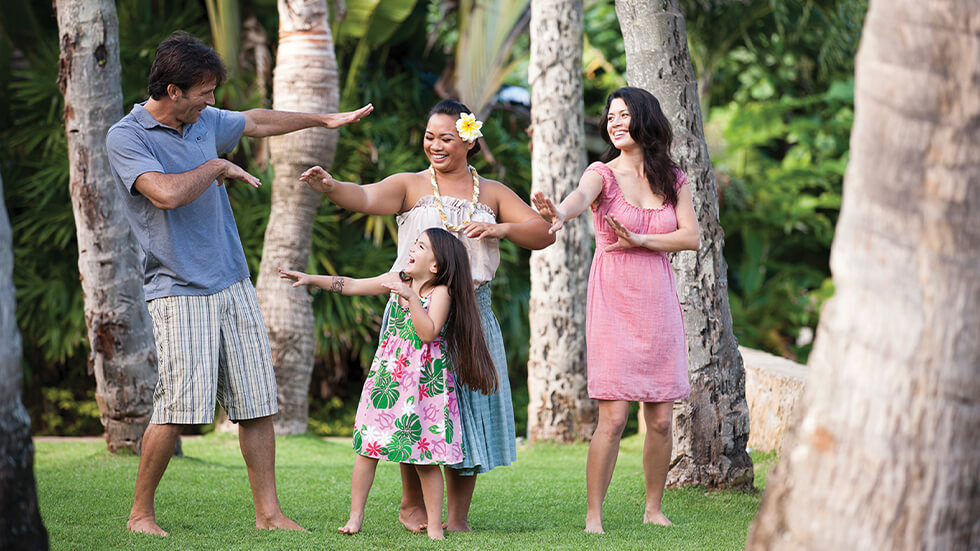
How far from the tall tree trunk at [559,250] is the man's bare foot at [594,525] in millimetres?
3144

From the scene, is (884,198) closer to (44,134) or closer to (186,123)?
(186,123)

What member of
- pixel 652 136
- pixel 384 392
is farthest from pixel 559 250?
pixel 384 392

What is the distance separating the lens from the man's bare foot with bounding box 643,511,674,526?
448 centimetres

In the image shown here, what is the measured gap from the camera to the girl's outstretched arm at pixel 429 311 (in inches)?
161

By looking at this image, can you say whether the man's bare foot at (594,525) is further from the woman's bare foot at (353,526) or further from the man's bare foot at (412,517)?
the woman's bare foot at (353,526)

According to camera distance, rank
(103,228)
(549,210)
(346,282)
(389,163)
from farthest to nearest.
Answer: (389,163)
(103,228)
(346,282)
(549,210)

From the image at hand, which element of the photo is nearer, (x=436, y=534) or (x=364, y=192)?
(x=436, y=534)

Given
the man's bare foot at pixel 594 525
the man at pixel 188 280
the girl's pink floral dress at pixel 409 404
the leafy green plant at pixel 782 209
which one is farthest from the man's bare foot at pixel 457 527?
the leafy green plant at pixel 782 209

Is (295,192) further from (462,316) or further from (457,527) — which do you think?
(457,527)

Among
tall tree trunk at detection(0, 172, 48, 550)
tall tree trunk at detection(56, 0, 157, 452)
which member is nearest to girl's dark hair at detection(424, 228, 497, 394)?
tall tree trunk at detection(0, 172, 48, 550)

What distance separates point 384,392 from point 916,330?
2275 mm

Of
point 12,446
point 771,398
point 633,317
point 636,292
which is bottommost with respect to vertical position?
point 771,398

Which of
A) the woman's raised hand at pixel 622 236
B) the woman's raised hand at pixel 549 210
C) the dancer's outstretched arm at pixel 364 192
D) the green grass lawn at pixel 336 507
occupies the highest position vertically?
the dancer's outstretched arm at pixel 364 192

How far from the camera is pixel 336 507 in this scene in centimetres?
490
